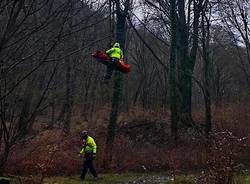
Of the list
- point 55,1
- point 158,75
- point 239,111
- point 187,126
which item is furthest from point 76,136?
point 158,75

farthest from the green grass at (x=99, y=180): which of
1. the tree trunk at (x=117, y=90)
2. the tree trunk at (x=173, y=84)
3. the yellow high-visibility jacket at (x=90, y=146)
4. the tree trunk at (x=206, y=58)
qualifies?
the tree trunk at (x=206, y=58)

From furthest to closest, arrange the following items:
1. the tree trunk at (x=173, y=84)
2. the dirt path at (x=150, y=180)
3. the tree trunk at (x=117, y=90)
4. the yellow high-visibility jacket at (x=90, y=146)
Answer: the tree trunk at (x=173, y=84) < the tree trunk at (x=117, y=90) < the dirt path at (x=150, y=180) < the yellow high-visibility jacket at (x=90, y=146)

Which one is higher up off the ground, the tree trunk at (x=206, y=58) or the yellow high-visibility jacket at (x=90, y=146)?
the tree trunk at (x=206, y=58)

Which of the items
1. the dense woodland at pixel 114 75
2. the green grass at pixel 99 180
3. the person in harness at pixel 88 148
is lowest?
the green grass at pixel 99 180

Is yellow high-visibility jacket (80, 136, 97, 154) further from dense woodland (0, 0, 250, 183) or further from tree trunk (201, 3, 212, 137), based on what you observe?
tree trunk (201, 3, 212, 137)

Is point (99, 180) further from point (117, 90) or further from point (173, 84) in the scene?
point (173, 84)

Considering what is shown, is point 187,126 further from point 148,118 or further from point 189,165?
point 189,165

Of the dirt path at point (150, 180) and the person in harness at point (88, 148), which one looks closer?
the person in harness at point (88, 148)

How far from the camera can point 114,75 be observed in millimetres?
21500

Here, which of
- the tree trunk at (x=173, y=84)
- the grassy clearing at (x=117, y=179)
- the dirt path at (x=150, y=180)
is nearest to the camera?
the grassy clearing at (x=117, y=179)

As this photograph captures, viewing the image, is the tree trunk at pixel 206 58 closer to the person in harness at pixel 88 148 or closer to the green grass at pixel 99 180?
the green grass at pixel 99 180

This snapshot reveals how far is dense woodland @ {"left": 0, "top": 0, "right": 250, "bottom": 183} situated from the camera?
256 inches

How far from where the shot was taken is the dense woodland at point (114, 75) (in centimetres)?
651

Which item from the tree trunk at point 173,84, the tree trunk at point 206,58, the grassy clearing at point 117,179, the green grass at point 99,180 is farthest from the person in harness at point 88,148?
the tree trunk at point 206,58
